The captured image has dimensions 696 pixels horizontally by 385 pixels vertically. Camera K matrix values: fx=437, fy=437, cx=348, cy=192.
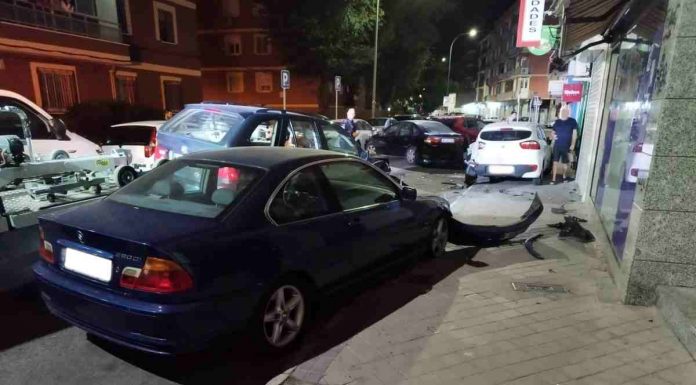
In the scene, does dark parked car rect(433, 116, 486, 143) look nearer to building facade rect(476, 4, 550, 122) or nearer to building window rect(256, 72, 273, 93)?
building facade rect(476, 4, 550, 122)

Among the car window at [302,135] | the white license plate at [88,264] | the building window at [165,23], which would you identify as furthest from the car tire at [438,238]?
the building window at [165,23]

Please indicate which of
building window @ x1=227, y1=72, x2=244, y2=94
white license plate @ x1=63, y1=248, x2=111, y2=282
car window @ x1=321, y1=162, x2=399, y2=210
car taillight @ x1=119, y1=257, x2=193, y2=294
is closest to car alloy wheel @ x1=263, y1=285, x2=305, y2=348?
car taillight @ x1=119, y1=257, x2=193, y2=294

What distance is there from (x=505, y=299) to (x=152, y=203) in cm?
332

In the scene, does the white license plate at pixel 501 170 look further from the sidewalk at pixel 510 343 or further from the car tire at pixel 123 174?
the car tire at pixel 123 174

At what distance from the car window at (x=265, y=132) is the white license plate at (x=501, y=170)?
19.8 ft

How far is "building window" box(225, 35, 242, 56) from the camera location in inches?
1427

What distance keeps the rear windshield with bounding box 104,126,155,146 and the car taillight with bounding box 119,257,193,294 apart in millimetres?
7127

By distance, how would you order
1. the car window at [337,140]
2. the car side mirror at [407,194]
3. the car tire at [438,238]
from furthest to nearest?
the car window at [337,140] → the car tire at [438,238] → the car side mirror at [407,194]

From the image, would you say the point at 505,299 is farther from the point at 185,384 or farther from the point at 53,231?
the point at 53,231

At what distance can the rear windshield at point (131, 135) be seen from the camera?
9109 millimetres

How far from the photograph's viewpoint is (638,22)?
5320 mm

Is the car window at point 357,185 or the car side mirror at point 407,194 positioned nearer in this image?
the car window at point 357,185

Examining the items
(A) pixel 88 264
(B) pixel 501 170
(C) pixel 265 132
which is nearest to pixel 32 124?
(C) pixel 265 132

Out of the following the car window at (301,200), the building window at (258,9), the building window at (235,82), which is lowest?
the car window at (301,200)
